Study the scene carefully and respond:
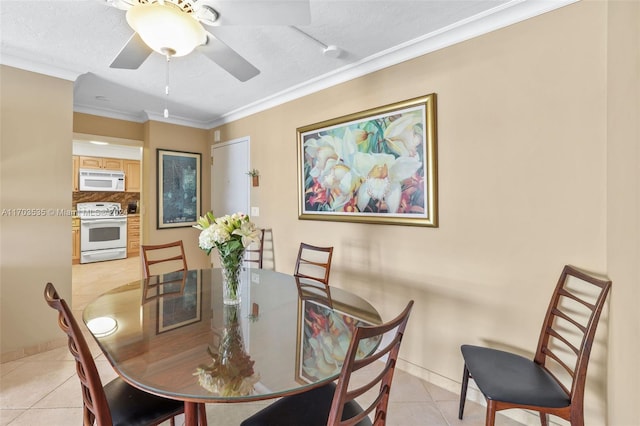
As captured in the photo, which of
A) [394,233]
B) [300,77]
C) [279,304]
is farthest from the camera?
[300,77]

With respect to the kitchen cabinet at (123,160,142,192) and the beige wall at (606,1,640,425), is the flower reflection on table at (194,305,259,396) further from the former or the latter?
the kitchen cabinet at (123,160,142,192)

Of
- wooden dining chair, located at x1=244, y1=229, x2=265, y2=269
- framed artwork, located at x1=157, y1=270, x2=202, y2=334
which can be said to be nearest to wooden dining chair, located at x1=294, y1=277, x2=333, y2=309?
framed artwork, located at x1=157, y1=270, x2=202, y2=334

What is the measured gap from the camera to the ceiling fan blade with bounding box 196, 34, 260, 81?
166 cm

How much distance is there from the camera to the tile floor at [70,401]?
6.05 ft

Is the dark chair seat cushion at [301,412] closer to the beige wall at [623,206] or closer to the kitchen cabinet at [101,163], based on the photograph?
the beige wall at [623,206]

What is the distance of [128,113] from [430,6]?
12.4 feet

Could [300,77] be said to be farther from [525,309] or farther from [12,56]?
[525,309]

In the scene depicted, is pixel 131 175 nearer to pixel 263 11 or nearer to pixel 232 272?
pixel 232 272

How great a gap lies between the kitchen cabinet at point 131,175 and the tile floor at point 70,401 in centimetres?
494

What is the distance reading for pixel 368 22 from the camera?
6.55 feet

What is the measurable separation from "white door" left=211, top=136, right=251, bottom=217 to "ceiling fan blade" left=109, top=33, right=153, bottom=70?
2.04m

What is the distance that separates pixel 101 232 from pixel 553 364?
7.37 meters

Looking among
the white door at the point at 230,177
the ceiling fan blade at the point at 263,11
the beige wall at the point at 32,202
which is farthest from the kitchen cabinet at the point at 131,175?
the ceiling fan blade at the point at 263,11

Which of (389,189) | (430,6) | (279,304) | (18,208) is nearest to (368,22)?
(430,6)
